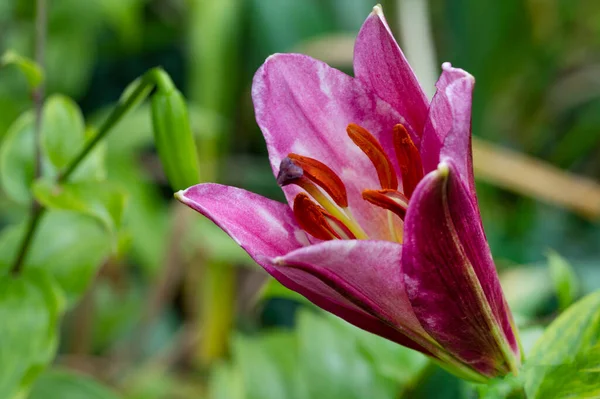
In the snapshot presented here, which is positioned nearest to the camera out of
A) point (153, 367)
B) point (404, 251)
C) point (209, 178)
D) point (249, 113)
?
point (404, 251)

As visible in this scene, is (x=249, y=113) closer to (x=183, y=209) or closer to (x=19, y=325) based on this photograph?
(x=183, y=209)

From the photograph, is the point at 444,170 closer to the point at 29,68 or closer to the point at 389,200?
the point at 389,200

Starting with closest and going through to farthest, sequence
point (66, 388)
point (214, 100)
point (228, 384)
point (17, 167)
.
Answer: point (17, 167) → point (66, 388) → point (228, 384) → point (214, 100)

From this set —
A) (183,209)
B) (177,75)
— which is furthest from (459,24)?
(183,209)

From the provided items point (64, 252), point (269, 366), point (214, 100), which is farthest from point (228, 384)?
point (214, 100)

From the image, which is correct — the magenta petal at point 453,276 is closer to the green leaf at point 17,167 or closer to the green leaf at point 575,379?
the green leaf at point 575,379

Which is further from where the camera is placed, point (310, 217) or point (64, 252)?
point (64, 252)
